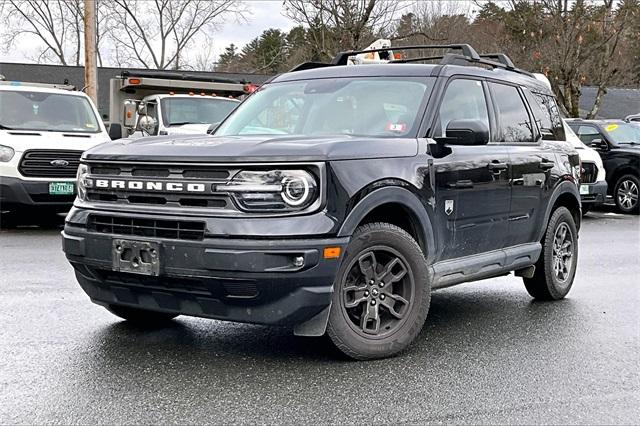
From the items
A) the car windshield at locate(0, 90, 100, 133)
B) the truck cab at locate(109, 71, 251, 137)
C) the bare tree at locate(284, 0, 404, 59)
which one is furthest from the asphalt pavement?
the bare tree at locate(284, 0, 404, 59)

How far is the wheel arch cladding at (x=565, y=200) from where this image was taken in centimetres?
672

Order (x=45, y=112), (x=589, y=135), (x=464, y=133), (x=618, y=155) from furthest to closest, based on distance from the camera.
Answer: (x=589, y=135), (x=618, y=155), (x=45, y=112), (x=464, y=133)

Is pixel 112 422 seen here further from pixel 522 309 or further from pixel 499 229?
pixel 522 309

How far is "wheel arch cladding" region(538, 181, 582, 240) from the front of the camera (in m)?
6.72

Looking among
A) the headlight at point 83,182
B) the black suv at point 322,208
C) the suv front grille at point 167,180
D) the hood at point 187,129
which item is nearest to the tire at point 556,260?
the black suv at point 322,208

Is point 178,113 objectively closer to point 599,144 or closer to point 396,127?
point 599,144

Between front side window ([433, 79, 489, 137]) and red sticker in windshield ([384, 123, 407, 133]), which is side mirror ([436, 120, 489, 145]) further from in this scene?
red sticker in windshield ([384, 123, 407, 133])

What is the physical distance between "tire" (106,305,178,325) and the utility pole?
518 inches

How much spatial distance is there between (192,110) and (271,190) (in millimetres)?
9892

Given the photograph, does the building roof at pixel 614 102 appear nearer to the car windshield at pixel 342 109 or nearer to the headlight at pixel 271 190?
the car windshield at pixel 342 109

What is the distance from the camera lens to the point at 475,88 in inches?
239

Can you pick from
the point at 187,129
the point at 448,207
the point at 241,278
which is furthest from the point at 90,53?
the point at 241,278

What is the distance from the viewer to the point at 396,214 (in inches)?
201

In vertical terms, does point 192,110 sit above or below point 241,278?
above
